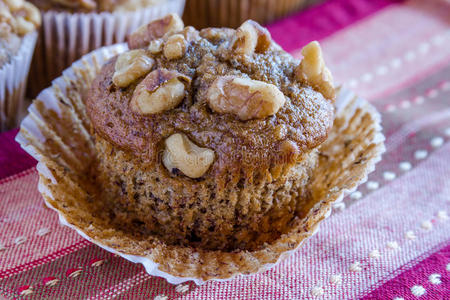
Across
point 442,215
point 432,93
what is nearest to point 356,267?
point 442,215

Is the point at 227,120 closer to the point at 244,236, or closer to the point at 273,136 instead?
the point at 273,136

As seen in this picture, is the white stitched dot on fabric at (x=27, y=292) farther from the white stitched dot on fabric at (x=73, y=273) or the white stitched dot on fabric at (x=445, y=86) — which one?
the white stitched dot on fabric at (x=445, y=86)

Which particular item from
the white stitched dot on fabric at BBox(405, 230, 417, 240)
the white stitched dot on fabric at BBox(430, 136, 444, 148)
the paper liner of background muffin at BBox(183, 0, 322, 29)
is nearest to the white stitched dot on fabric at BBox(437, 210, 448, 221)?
the white stitched dot on fabric at BBox(405, 230, 417, 240)

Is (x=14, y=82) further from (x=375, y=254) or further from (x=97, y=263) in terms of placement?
(x=375, y=254)

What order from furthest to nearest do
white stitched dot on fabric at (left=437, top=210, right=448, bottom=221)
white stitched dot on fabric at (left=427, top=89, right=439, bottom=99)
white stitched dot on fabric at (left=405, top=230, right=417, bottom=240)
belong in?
white stitched dot on fabric at (left=427, top=89, right=439, bottom=99) → white stitched dot on fabric at (left=437, top=210, right=448, bottom=221) → white stitched dot on fabric at (left=405, top=230, right=417, bottom=240)

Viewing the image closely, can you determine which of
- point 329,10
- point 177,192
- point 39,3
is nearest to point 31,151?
point 177,192

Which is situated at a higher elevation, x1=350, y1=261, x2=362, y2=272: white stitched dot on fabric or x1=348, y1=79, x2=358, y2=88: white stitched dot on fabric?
x1=350, y1=261, x2=362, y2=272: white stitched dot on fabric

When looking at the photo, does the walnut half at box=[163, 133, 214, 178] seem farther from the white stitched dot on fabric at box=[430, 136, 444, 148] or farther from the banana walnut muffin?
the white stitched dot on fabric at box=[430, 136, 444, 148]
